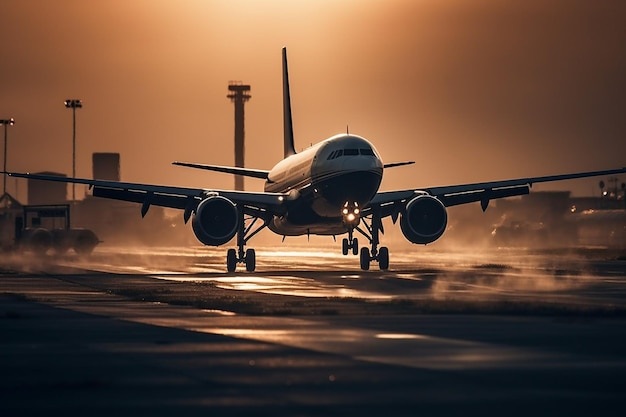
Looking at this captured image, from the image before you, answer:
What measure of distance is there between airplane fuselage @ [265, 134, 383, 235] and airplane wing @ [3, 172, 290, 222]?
42.9 inches

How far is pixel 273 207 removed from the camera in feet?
206

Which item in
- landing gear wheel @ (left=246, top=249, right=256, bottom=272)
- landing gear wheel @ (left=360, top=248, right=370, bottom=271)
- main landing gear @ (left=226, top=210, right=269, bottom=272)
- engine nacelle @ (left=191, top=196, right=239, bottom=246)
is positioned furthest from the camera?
landing gear wheel @ (left=246, top=249, right=256, bottom=272)

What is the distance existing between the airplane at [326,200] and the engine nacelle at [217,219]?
0.04 meters

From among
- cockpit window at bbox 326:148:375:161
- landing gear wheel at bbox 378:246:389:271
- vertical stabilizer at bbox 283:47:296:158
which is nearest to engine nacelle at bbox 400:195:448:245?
landing gear wheel at bbox 378:246:389:271

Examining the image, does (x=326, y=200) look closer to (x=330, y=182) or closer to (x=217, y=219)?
(x=330, y=182)

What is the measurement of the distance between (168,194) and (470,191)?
49.1 ft

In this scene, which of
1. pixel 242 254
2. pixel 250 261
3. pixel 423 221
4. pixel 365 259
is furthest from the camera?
pixel 242 254

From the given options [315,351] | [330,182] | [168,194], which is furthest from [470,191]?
[315,351]

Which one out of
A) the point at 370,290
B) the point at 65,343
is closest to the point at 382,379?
the point at 65,343

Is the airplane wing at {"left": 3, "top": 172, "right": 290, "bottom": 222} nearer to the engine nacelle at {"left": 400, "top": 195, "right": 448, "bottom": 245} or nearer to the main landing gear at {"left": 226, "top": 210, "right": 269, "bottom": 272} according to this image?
the main landing gear at {"left": 226, "top": 210, "right": 269, "bottom": 272}

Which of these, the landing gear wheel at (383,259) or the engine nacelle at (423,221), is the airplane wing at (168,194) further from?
the engine nacelle at (423,221)

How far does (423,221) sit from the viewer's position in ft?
196

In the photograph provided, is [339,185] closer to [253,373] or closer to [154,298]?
[154,298]

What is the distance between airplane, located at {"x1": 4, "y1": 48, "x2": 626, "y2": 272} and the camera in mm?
57688
